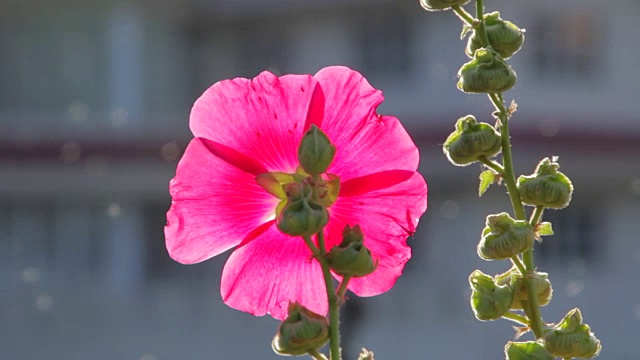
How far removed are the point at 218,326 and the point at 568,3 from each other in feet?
8.49

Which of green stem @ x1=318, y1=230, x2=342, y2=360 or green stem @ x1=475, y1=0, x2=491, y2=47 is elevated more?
green stem @ x1=475, y1=0, x2=491, y2=47

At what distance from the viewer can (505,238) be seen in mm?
311

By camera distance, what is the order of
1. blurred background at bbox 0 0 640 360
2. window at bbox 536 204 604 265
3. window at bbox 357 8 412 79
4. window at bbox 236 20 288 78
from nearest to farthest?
blurred background at bbox 0 0 640 360 → window at bbox 536 204 604 265 → window at bbox 357 8 412 79 → window at bbox 236 20 288 78

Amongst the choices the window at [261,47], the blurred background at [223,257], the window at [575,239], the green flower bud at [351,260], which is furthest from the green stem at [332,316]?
the window at [261,47]

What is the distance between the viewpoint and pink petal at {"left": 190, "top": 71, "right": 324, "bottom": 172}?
32 centimetres

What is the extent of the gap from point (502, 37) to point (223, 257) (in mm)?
5667

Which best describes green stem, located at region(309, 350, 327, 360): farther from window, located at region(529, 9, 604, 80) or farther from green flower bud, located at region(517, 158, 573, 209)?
window, located at region(529, 9, 604, 80)

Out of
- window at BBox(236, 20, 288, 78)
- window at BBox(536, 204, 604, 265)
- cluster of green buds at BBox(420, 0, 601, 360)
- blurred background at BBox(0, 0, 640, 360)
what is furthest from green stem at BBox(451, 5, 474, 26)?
window at BBox(236, 20, 288, 78)

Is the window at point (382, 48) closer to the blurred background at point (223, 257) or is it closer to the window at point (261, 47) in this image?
the blurred background at point (223, 257)

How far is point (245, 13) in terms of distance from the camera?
20.8 ft

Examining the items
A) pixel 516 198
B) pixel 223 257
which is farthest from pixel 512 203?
pixel 223 257

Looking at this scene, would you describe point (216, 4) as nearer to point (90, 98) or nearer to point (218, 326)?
point (90, 98)

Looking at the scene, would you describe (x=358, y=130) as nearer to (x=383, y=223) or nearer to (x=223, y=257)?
(x=383, y=223)

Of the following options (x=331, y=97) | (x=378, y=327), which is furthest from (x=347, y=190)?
(x=378, y=327)
